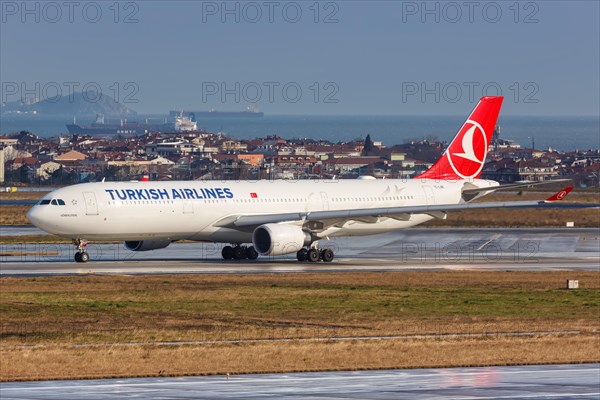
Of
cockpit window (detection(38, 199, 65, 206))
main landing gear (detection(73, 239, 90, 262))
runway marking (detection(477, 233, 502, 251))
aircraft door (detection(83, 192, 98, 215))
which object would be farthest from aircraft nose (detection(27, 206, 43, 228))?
runway marking (detection(477, 233, 502, 251))

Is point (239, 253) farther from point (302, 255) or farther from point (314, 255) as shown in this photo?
point (314, 255)

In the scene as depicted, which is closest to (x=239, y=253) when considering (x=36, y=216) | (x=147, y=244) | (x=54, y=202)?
(x=147, y=244)

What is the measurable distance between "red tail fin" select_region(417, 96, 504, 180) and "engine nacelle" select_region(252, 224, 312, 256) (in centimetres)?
1290

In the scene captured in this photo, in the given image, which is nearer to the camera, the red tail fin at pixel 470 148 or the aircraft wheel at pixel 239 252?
the aircraft wheel at pixel 239 252

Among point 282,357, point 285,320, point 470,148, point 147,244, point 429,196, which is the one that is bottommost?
point 282,357

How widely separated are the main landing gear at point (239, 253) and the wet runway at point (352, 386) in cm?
3170

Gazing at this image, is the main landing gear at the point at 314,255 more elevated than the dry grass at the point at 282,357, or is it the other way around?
the main landing gear at the point at 314,255

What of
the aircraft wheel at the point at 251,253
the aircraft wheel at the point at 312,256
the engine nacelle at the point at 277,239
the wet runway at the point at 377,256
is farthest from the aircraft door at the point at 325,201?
the aircraft wheel at the point at 251,253

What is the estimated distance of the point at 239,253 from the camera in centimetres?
6100

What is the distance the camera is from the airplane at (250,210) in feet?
183

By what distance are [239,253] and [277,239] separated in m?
5.07

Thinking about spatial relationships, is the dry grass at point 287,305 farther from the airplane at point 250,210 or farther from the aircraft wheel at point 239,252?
the aircraft wheel at point 239,252

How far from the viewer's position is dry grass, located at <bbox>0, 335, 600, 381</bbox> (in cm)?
2964

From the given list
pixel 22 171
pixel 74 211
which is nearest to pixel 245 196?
pixel 74 211
